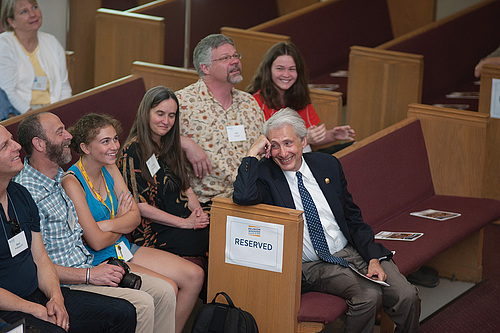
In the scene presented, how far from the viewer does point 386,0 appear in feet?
26.6

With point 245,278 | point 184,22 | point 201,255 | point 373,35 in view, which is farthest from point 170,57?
point 245,278

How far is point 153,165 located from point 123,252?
0.48m

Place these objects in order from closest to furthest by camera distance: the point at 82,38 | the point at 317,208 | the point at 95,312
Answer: the point at 95,312 < the point at 317,208 < the point at 82,38

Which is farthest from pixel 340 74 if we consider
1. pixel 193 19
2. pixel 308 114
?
pixel 308 114

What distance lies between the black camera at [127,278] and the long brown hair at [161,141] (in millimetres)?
540

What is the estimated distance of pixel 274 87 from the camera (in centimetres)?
480

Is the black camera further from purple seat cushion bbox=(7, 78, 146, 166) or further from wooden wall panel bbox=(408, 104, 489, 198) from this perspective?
wooden wall panel bbox=(408, 104, 489, 198)

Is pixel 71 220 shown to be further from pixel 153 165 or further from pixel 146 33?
pixel 146 33

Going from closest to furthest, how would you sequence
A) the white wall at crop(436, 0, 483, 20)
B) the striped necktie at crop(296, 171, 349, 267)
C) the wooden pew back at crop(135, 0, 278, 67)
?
the striped necktie at crop(296, 171, 349, 267), the wooden pew back at crop(135, 0, 278, 67), the white wall at crop(436, 0, 483, 20)

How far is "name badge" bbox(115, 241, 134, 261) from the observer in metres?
3.50

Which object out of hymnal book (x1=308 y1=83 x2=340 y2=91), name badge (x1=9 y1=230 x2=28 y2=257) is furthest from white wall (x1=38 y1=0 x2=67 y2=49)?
name badge (x1=9 y1=230 x2=28 y2=257)

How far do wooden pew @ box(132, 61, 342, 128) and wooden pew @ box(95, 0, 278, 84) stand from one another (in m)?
1.32

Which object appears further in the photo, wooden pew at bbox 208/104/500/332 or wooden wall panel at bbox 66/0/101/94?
wooden wall panel at bbox 66/0/101/94

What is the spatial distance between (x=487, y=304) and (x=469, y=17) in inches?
149
